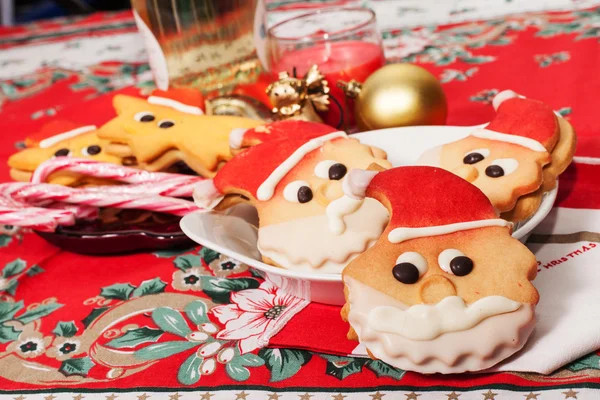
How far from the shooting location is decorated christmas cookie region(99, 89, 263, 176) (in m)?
0.80

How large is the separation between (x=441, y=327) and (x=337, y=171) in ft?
0.76

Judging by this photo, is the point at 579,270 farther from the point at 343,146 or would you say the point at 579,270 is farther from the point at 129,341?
the point at 129,341

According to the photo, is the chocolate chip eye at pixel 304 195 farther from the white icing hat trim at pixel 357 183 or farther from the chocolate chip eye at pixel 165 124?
the chocolate chip eye at pixel 165 124

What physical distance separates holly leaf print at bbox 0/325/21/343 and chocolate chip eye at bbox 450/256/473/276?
1.57 ft

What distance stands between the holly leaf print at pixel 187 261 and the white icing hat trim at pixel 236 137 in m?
0.14

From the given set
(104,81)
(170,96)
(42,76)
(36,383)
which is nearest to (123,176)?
(170,96)

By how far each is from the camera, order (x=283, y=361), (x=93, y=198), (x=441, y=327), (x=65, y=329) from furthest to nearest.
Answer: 1. (x=93, y=198)
2. (x=65, y=329)
3. (x=283, y=361)
4. (x=441, y=327)

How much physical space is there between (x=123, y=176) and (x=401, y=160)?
36cm

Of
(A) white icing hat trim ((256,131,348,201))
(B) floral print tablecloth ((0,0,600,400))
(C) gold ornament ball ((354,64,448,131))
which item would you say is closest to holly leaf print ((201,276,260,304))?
(B) floral print tablecloth ((0,0,600,400))

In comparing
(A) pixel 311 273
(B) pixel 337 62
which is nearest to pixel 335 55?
(B) pixel 337 62

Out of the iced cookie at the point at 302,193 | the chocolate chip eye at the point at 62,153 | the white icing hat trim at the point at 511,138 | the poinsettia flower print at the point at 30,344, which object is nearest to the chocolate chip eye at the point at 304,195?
the iced cookie at the point at 302,193

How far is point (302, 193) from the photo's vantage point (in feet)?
2.11

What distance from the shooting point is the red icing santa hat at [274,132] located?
2.40ft

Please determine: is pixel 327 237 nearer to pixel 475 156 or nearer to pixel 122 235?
pixel 475 156
